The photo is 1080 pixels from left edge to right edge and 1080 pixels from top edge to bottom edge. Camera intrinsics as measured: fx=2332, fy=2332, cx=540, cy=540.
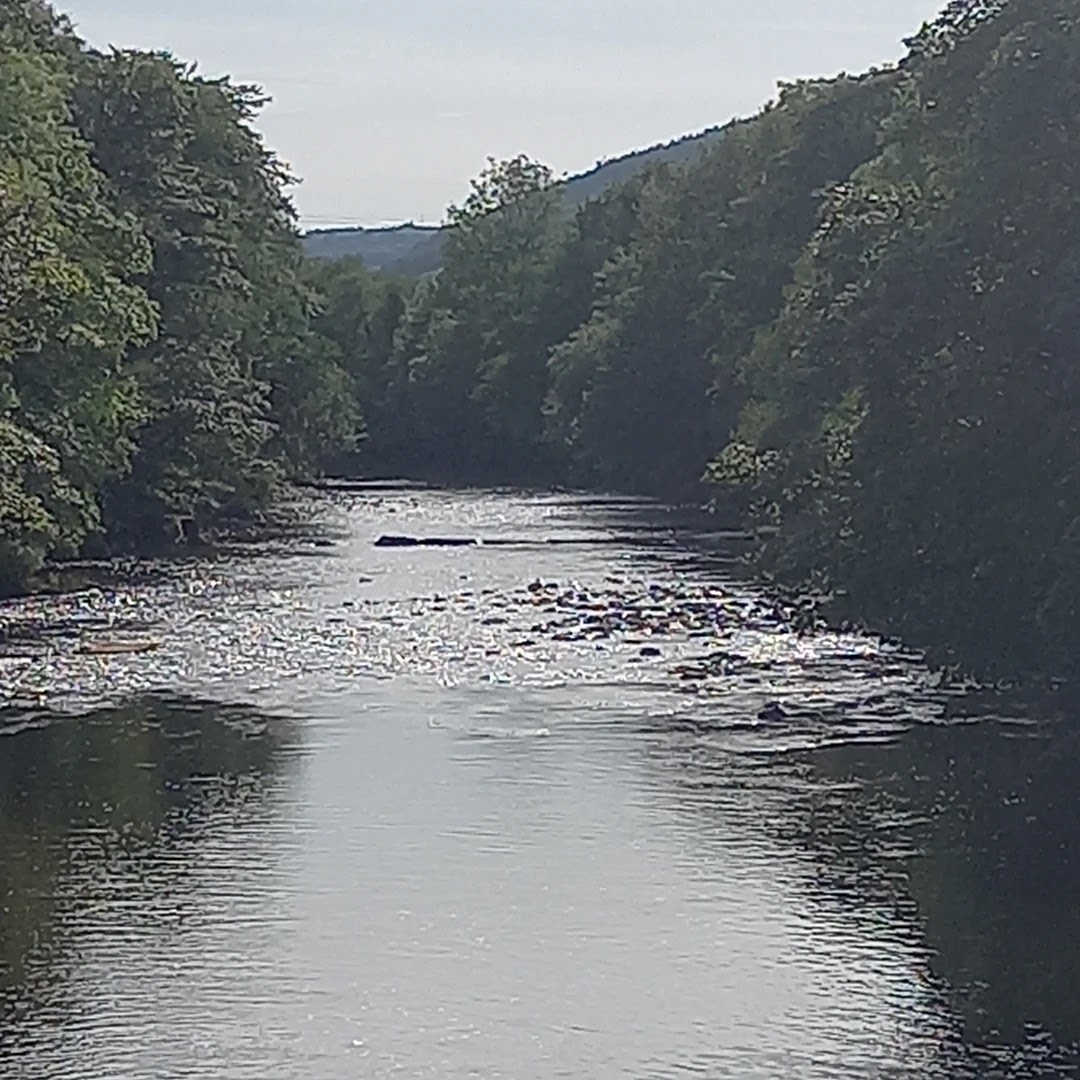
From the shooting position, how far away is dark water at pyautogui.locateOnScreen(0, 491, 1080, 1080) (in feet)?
60.3

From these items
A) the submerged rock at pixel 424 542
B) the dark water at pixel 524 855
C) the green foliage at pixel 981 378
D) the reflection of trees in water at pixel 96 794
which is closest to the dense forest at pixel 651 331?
the green foliage at pixel 981 378

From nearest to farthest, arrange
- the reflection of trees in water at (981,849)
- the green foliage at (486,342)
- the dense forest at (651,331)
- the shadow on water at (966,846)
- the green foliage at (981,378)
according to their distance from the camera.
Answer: the shadow on water at (966,846), the reflection of trees in water at (981,849), the green foliage at (981,378), the dense forest at (651,331), the green foliage at (486,342)

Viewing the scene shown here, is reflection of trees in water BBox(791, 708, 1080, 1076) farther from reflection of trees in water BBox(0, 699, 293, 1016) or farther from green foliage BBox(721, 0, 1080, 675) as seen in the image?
reflection of trees in water BBox(0, 699, 293, 1016)

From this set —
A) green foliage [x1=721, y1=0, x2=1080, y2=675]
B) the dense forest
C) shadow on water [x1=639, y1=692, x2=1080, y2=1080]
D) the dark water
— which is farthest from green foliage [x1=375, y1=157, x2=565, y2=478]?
shadow on water [x1=639, y1=692, x2=1080, y2=1080]

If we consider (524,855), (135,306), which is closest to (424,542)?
(135,306)

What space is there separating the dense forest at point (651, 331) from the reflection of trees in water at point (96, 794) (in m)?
9.50

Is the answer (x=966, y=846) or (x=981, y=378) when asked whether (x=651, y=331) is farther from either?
(x=966, y=846)

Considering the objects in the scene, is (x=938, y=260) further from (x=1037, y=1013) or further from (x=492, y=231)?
(x=492, y=231)

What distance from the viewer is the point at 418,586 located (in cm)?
5062

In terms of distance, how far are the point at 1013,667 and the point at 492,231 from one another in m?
95.9

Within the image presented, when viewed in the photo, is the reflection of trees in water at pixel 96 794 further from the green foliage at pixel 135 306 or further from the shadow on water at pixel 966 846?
the green foliage at pixel 135 306

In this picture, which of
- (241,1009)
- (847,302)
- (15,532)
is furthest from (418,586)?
(241,1009)

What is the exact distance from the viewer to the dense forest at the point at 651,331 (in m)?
29.8

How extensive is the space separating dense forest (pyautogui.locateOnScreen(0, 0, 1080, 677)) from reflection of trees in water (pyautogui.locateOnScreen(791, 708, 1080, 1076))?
160 centimetres
